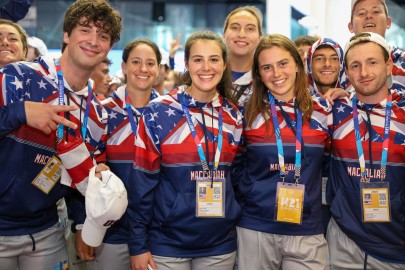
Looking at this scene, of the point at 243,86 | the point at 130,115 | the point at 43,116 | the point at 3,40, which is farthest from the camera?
the point at 243,86

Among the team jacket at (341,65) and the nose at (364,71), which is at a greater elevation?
the team jacket at (341,65)

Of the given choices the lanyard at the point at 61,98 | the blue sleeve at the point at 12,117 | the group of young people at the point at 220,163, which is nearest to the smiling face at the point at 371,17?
the group of young people at the point at 220,163

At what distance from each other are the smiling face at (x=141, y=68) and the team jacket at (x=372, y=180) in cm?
139

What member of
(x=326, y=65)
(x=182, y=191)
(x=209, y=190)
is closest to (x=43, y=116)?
(x=182, y=191)

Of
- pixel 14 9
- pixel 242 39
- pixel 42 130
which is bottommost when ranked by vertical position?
pixel 42 130

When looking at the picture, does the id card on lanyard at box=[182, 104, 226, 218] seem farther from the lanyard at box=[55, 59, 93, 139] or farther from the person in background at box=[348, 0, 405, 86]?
the person in background at box=[348, 0, 405, 86]

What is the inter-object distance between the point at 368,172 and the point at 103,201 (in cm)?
150

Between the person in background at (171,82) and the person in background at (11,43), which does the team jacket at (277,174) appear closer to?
the person in background at (11,43)

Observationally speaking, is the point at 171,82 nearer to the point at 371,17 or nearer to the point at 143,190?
the point at 371,17

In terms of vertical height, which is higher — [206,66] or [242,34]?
[242,34]

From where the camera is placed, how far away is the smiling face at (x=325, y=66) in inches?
145

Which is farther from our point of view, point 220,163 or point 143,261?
point 220,163

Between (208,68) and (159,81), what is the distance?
2.03m

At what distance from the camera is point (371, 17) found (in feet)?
12.7
